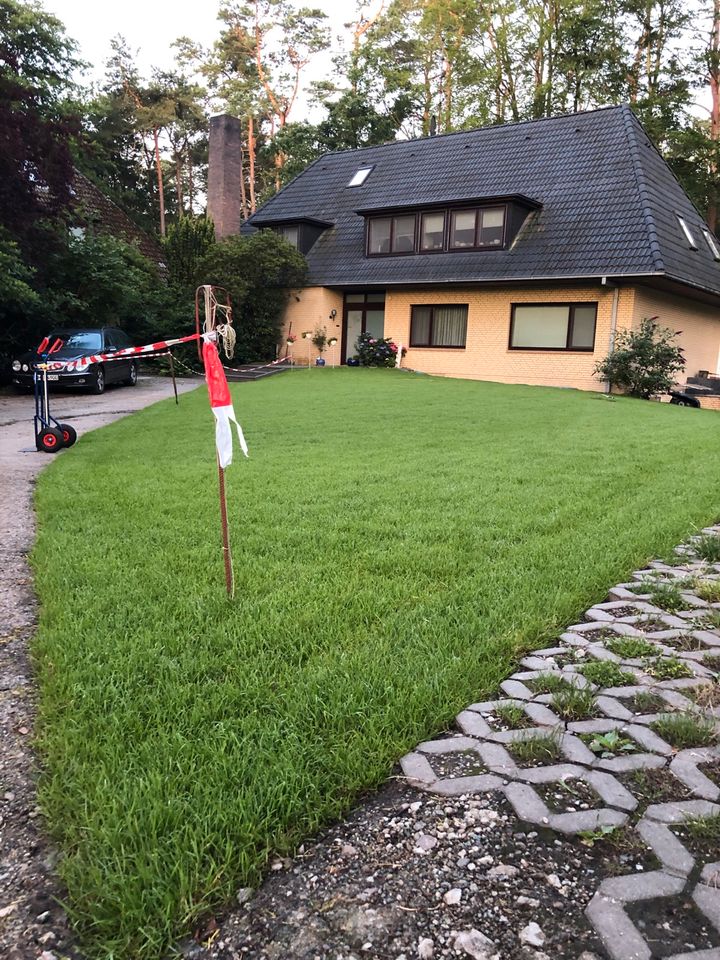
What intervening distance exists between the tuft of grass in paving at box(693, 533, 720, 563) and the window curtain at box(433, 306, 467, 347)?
1758cm

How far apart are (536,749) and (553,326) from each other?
19.2m

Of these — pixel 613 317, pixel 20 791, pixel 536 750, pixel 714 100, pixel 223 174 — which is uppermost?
pixel 714 100

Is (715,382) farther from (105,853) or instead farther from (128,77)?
(128,77)

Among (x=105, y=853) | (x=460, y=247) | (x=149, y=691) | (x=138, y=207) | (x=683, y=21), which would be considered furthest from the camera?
(x=138, y=207)

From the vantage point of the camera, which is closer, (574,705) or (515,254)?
(574,705)

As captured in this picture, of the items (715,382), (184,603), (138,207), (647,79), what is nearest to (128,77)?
(138,207)

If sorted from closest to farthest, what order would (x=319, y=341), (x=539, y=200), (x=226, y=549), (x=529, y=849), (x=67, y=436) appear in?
(x=529, y=849) < (x=226, y=549) < (x=67, y=436) < (x=539, y=200) < (x=319, y=341)

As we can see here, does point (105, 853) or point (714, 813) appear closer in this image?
point (105, 853)

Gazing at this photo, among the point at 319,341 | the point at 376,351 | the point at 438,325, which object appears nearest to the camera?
the point at 438,325

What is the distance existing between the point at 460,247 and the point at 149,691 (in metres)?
20.6

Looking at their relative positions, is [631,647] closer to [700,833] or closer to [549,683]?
[549,683]

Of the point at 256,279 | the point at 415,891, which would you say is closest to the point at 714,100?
the point at 256,279

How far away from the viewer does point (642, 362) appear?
17500 millimetres

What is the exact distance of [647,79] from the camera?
31234 millimetres
